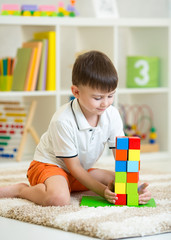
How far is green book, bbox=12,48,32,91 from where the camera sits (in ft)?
8.80

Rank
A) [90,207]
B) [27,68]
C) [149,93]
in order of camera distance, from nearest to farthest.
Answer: [90,207], [27,68], [149,93]

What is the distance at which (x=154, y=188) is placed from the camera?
1.95 meters

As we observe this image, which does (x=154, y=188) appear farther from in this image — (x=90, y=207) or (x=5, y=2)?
(x=5, y=2)

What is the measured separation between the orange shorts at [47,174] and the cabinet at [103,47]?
33.4 inches

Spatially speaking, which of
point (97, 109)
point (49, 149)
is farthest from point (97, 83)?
point (49, 149)

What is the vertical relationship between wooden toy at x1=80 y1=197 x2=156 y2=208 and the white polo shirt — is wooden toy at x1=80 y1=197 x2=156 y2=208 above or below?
below

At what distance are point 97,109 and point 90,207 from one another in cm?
33

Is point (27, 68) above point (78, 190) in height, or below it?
above

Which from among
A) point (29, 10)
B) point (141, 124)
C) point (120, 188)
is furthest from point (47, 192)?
point (141, 124)

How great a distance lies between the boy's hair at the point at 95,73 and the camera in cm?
160

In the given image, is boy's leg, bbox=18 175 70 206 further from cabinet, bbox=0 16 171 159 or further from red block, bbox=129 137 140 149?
cabinet, bbox=0 16 171 159

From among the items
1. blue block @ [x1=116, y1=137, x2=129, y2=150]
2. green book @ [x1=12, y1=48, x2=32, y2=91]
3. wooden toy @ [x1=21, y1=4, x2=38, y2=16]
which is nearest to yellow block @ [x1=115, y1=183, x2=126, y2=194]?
blue block @ [x1=116, y1=137, x2=129, y2=150]

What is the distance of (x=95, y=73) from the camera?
1604 millimetres

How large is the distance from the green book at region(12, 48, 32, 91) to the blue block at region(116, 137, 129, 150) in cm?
120
